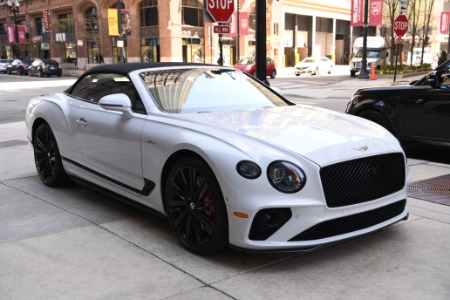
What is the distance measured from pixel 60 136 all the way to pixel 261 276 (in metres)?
3.29

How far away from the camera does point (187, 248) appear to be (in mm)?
3971

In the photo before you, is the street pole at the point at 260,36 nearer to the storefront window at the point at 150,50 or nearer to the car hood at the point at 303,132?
the car hood at the point at 303,132

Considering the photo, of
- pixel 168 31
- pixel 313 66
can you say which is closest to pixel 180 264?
pixel 313 66

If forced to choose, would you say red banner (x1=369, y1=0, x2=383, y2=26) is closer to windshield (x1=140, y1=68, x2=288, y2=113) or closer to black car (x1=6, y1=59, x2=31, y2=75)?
windshield (x1=140, y1=68, x2=288, y2=113)

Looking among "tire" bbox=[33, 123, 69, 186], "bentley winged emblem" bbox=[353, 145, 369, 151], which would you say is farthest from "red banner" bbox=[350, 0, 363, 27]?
"bentley winged emblem" bbox=[353, 145, 369, 151]

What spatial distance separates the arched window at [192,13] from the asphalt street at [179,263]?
41888mm

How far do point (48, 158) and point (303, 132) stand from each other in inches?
141

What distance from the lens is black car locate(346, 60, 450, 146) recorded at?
727 cm

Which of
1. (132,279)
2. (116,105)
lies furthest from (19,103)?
(132,279)

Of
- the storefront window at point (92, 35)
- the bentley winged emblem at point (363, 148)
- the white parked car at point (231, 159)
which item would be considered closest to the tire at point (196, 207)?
the white parked car at point (231, 159)

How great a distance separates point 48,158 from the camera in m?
6.05

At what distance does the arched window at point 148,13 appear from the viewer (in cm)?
4462

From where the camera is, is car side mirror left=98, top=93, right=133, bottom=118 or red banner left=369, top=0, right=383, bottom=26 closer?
car side mirror left=98, top=93, right=133, bottom=118

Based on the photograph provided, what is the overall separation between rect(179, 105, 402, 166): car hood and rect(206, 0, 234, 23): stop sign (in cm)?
561
